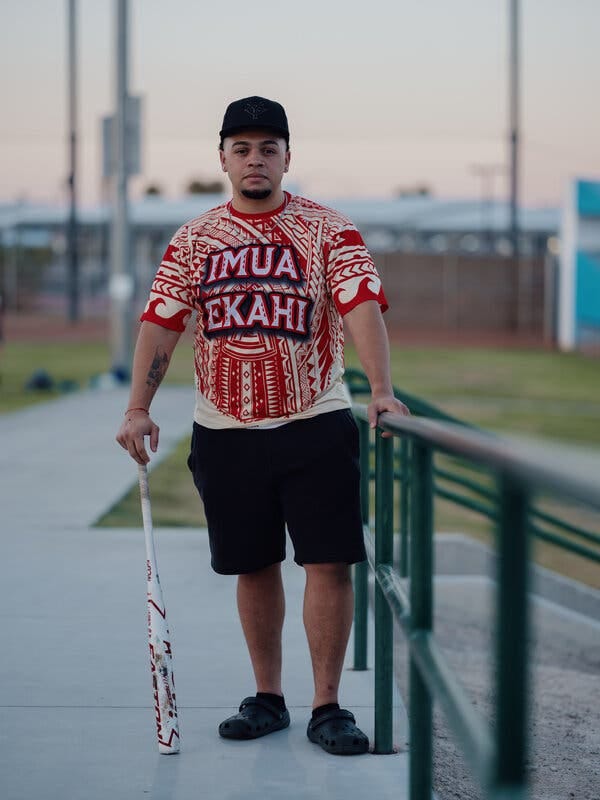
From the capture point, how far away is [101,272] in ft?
195

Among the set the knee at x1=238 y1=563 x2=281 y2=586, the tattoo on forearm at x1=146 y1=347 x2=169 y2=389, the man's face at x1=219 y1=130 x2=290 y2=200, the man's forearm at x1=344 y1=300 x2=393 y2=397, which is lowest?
the knee at x1=238 y1=563 x2=281 y2=586

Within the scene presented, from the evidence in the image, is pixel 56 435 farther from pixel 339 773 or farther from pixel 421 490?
pixel 421 490

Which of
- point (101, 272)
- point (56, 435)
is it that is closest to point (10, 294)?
point (101, 272)

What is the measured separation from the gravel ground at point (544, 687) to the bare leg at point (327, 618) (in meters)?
0.49

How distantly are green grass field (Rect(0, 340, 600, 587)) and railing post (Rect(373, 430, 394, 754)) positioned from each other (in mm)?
619

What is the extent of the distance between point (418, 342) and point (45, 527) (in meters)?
24.6

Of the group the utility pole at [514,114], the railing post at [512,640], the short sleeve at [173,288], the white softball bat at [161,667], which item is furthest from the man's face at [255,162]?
the utility pole at [514,114]

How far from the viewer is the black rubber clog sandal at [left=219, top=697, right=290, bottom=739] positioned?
379cm

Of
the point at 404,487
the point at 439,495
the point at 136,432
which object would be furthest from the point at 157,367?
the point at 439,495

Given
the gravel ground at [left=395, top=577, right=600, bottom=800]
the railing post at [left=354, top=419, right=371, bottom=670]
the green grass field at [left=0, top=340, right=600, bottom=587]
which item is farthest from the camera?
the green grass field at [left=0, top=340, right=600, bottom=587]

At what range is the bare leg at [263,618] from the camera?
3.80m

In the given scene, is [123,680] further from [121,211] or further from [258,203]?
[121,211]

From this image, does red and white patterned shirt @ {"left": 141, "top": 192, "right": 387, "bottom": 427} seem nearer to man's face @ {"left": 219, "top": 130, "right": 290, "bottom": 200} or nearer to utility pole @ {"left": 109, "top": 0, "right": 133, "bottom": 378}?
man's face @ {"left": 219, "top": 130, "right": 290, "bottom": 200}

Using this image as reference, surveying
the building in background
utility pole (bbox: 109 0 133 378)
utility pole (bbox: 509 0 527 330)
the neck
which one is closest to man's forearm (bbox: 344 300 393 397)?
the neck
